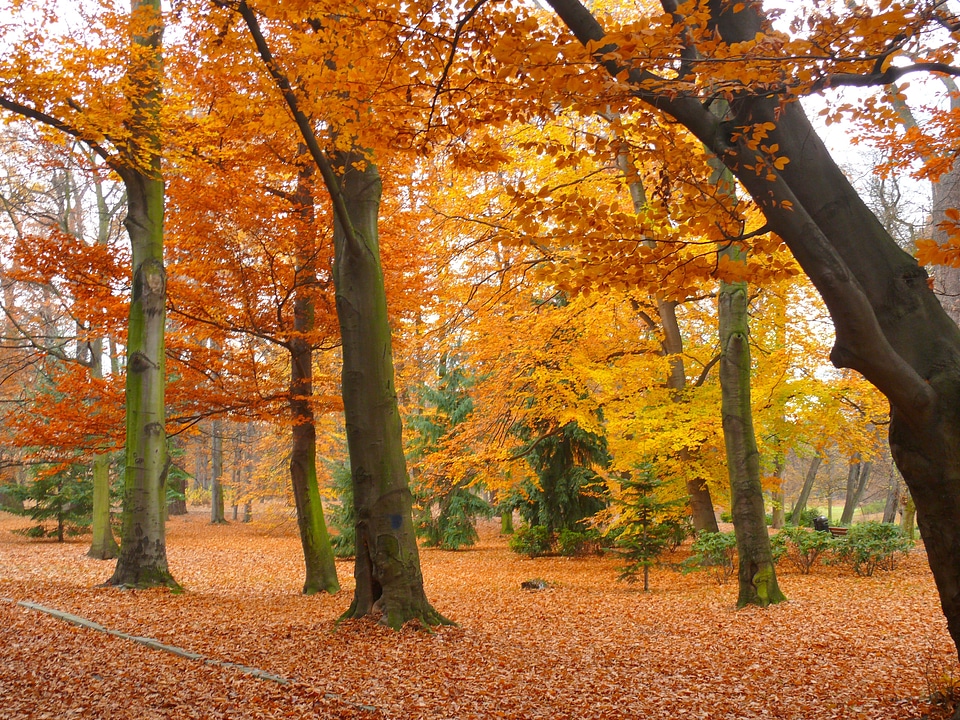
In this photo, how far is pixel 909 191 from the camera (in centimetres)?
1499

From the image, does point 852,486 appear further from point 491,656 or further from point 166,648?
point 166,648

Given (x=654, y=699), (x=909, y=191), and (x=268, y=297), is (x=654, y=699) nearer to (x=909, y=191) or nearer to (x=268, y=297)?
(x=268, y=297)

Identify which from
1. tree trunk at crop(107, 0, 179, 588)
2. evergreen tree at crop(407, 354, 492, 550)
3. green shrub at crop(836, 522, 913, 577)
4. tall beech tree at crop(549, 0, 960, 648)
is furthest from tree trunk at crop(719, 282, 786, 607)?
evergreen tree at crop(407, 354, 492, 550)

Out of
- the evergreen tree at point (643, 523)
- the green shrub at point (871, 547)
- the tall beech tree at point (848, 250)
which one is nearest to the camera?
the tall beech tree at point (848, 250)

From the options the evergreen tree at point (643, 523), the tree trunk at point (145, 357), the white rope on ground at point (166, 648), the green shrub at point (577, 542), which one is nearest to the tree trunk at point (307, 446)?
the tree trunk at point (145, 357)

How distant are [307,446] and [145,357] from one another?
255 cm

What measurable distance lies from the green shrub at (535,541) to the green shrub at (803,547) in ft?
17.6

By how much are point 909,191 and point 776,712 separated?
14.3 m

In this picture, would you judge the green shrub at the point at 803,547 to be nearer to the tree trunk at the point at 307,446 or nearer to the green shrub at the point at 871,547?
the green shrub at the point at 871,547

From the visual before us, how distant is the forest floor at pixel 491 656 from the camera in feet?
14.1

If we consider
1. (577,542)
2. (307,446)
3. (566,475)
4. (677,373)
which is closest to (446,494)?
(566,475)

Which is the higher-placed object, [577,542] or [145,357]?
[145,357]

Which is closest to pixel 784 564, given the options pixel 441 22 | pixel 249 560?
pixel 249 560

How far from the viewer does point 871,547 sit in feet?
39.1
